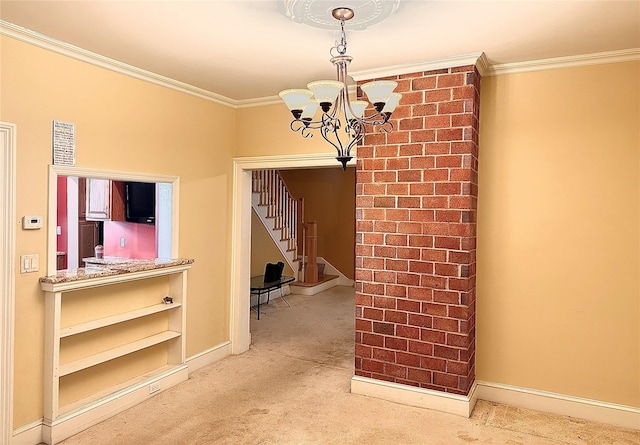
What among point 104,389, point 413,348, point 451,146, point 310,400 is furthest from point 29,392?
point 451,146

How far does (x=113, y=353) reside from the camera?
3312mm

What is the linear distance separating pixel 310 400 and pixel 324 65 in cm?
255

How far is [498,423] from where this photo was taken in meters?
3.11

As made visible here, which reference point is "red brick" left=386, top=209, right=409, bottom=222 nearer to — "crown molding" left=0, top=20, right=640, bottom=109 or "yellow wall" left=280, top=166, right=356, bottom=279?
"crown molding" left=0, top=20, right=640, bottom=109

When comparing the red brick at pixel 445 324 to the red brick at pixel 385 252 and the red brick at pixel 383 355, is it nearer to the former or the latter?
the red brick at pixel 383 355

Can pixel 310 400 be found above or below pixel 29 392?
below

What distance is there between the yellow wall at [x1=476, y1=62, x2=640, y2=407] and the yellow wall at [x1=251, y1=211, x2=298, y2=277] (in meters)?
4.60

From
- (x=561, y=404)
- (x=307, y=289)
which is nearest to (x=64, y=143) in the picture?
(x=561, y=404)

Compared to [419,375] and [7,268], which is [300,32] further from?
[419,375]

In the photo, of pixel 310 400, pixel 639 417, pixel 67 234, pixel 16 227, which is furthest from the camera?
pixel 67 234

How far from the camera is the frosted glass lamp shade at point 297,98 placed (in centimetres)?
227

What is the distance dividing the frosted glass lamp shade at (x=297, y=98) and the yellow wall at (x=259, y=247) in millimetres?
5209

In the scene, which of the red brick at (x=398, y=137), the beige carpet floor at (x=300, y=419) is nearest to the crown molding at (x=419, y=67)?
the red brick at (x=398, y=137)

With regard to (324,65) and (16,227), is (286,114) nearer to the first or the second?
(324,65)
